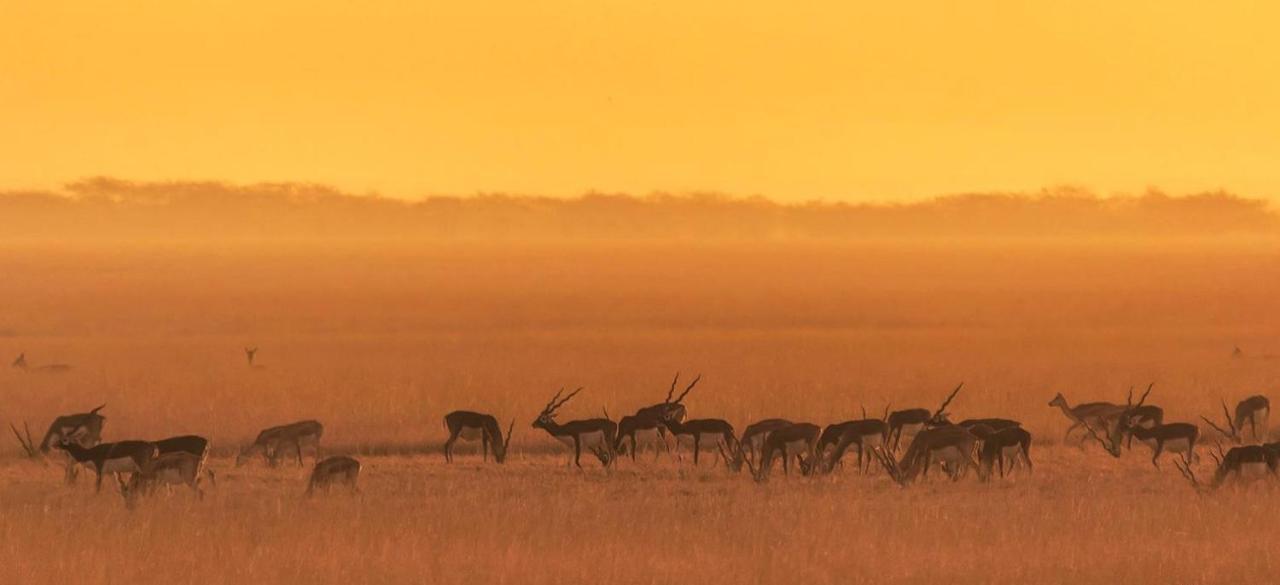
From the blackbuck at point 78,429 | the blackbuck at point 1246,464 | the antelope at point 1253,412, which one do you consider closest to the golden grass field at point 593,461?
the blackbuck at point 1246,464

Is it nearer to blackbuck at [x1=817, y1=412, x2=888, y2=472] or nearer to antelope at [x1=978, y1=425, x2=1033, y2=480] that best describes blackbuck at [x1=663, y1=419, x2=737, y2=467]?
blackbuck at [x1=817, y1=412, x2=888, y2=472]

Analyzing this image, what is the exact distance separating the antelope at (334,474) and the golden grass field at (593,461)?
0.31m

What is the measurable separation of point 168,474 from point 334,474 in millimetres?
1691

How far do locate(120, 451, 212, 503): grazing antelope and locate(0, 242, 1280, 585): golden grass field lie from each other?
29 centimetres

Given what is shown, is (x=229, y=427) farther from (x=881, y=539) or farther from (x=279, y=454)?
(x=881, y=539)

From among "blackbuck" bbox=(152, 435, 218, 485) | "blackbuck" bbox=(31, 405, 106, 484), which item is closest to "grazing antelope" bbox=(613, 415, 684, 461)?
"blackbuck" bbox=(152, 435, 218, 485)

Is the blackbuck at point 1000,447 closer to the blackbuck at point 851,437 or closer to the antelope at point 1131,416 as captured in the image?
the blackbuck at point 851,437

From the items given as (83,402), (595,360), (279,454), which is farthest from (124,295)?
(279,454)

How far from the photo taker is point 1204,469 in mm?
21062

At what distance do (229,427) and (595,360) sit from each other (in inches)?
701

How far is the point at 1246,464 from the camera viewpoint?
62.6ft

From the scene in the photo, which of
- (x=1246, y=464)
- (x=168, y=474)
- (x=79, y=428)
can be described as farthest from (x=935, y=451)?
(x=79, y=428)

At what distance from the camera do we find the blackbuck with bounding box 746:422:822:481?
64.7 feet

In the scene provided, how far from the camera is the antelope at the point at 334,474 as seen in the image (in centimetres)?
1825
